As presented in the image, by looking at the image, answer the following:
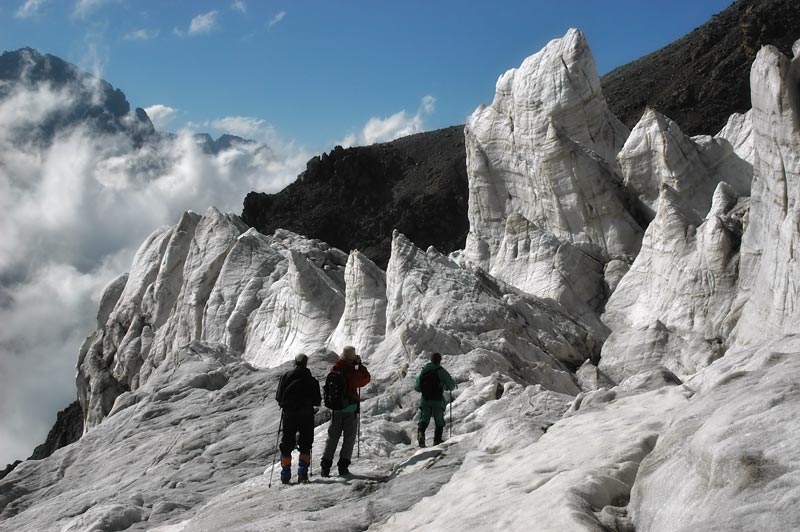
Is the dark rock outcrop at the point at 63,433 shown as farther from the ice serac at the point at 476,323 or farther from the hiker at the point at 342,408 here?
the hiker at the point at 342,408

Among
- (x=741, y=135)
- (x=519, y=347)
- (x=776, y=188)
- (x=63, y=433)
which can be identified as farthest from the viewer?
(x=63, y=433)

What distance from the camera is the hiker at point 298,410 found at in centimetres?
1229

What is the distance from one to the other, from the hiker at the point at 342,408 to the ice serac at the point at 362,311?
49.4ft

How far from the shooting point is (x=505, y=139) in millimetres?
39219

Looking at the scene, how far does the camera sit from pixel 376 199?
113250mm

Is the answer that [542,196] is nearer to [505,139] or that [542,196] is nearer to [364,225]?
[505,139]

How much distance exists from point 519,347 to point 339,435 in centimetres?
1290

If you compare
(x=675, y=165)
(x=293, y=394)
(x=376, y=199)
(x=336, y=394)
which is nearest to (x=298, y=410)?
(x=293, y=394)

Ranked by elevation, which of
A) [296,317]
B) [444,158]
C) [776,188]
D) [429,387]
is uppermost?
[444,158]

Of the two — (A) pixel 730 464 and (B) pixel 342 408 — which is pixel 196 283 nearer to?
(B) pixel 342 408

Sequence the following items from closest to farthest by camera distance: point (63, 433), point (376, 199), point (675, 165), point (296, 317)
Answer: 1. point (296, 317)
2. point (675, 165)
3. point (63, 433)
4. point (376, 199)

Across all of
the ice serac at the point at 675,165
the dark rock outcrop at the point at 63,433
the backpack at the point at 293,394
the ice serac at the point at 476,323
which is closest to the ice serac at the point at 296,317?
the ice serac at the point at 476,323

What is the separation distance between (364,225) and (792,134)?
92290 millimetres

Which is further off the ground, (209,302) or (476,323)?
(209,302)
